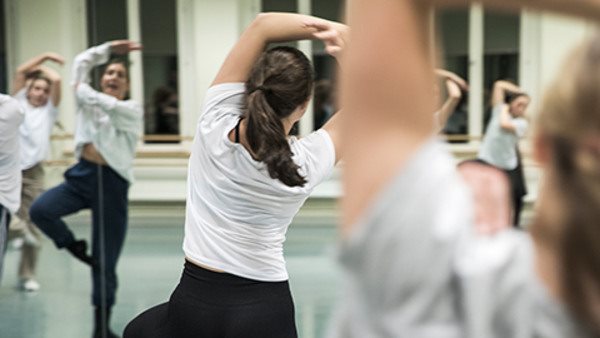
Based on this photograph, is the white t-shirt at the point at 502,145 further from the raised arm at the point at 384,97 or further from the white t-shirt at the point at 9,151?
the raised arm at the point at 384,97

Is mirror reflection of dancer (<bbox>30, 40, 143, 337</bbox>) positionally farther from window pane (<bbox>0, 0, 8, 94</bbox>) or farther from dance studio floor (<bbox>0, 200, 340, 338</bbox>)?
window pane (<bbox>0, 0, 8, 94</bbox>)

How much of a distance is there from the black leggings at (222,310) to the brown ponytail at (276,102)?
227 millimetres

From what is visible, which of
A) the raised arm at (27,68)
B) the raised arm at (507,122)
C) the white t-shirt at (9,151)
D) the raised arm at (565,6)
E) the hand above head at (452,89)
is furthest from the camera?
the raised arm at (507,122)

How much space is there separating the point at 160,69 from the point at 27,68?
1218 millimetres

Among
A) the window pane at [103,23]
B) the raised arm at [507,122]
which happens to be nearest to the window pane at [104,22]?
the window pane at [103,23]

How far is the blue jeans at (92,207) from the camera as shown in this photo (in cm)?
344

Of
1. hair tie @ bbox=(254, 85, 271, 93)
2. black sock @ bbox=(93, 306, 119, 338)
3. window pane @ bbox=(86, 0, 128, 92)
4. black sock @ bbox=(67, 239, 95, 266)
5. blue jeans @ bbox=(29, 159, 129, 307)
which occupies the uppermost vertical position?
window pane @ bbox=(86, 0, 128, 92)

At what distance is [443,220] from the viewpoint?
1.69ft

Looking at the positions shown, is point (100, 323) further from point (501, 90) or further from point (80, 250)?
point (501, 90)

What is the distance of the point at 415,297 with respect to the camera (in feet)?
1.69

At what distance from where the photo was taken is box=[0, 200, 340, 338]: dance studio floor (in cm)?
348

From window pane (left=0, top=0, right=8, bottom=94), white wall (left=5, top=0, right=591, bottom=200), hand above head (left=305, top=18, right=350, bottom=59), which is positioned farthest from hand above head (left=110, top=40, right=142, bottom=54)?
hand above head (left=305, top=18, right=350, bottom=59)

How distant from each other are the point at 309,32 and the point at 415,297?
3.59 feet

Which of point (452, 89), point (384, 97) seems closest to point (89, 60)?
point (452, 89)
